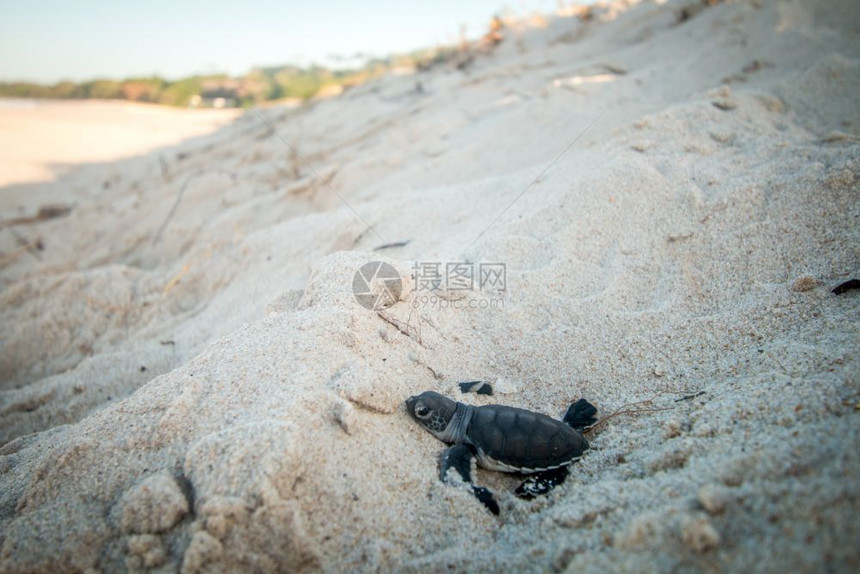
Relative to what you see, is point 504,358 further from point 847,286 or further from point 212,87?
point 212,87

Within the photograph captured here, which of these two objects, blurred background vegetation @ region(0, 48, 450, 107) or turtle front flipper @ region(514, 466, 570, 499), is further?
blurred background vegetation @ region(0, 48, 450, 107)

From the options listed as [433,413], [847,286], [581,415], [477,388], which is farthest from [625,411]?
[847,286]

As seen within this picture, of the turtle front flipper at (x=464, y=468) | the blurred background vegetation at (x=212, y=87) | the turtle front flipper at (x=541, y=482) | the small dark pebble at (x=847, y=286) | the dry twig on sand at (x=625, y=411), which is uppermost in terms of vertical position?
the blurred background vegetation at (x=212, y=87)

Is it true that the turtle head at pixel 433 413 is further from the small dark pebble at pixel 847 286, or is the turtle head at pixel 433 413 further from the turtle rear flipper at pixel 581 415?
the small dark pebble at pixel 847 286

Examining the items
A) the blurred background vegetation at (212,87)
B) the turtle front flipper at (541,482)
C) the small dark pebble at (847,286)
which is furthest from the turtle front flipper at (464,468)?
the blurred background vegetation at (212,87)

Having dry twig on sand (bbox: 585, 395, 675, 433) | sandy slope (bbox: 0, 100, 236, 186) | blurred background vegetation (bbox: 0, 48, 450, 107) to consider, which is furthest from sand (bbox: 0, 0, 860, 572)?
blurred background vegetation (bbox: 0, 48, 450, 107)

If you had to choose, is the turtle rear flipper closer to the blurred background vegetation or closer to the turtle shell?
the turtle shell

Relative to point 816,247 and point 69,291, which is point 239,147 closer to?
point 69,291
